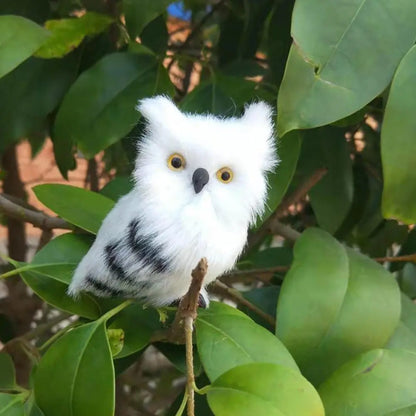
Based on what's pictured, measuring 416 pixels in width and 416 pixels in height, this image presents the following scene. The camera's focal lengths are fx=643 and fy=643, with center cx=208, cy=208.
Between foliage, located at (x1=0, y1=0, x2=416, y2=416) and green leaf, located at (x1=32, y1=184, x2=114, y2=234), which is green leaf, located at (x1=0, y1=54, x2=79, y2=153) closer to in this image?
foliage, located at (x1=0, y1=0, x2=416, y2=416)

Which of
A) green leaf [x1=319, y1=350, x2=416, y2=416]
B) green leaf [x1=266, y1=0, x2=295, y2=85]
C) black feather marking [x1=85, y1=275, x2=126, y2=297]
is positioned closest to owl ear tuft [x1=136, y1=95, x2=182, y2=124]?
black feather marking [x1=85, y1=275, x2=126, y2=297]

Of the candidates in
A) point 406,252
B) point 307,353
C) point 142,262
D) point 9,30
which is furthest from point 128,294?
point 406,252

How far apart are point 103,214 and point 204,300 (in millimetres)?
137

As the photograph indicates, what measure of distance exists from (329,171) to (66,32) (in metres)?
0.32

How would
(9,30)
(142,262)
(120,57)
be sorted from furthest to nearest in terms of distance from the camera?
(120,57)
(9,30)
(142,262)

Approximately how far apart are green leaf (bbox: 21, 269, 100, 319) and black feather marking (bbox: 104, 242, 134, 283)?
7 cm

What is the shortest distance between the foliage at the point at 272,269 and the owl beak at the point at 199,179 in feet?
0.28

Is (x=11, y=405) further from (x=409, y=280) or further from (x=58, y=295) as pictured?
(x=409, y=280)

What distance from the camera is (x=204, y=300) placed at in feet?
1.62

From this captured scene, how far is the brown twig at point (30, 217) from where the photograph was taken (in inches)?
24.2

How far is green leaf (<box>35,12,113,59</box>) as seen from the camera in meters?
0.64

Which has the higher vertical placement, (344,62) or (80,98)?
(344,62)

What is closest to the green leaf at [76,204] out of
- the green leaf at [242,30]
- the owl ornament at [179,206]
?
the owl ornament at [179,206]

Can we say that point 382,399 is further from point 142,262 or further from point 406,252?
point 406,252
